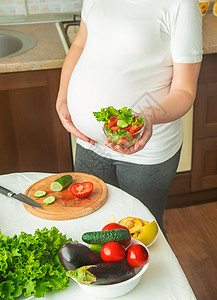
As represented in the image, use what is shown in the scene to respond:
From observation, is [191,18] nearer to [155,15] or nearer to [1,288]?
[155,15]

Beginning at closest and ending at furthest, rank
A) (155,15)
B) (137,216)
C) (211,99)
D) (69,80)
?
(137,216), (155,15), (69,80), (211,99)

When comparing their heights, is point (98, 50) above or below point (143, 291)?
above

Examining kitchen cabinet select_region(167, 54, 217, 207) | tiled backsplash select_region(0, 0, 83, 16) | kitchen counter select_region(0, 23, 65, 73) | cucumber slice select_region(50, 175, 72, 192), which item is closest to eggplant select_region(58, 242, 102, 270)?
cucumber slice select_region(50, 175, 72, 192)

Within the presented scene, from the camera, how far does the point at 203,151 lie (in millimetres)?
2225

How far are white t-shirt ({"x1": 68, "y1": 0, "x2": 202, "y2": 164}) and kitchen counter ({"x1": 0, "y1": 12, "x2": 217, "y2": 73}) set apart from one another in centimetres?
46

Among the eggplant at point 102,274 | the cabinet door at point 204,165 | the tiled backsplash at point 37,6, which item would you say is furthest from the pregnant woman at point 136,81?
the tiled backsplash at point 37,6

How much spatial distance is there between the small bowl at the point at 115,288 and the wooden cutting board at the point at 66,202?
30 cm

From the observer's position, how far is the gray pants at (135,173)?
1400 mm

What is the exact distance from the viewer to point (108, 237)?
0.89 metres

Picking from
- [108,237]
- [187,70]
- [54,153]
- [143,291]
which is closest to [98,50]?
[187,70]

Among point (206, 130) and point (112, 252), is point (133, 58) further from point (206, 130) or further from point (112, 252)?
point (206, 130)

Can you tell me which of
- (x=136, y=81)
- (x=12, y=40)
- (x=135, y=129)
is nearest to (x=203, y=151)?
(x=136, y=81)

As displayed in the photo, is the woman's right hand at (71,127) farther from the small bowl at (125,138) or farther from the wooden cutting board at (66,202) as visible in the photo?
the small bowl at (125,138)

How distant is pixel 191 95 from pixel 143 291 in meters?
0.58
